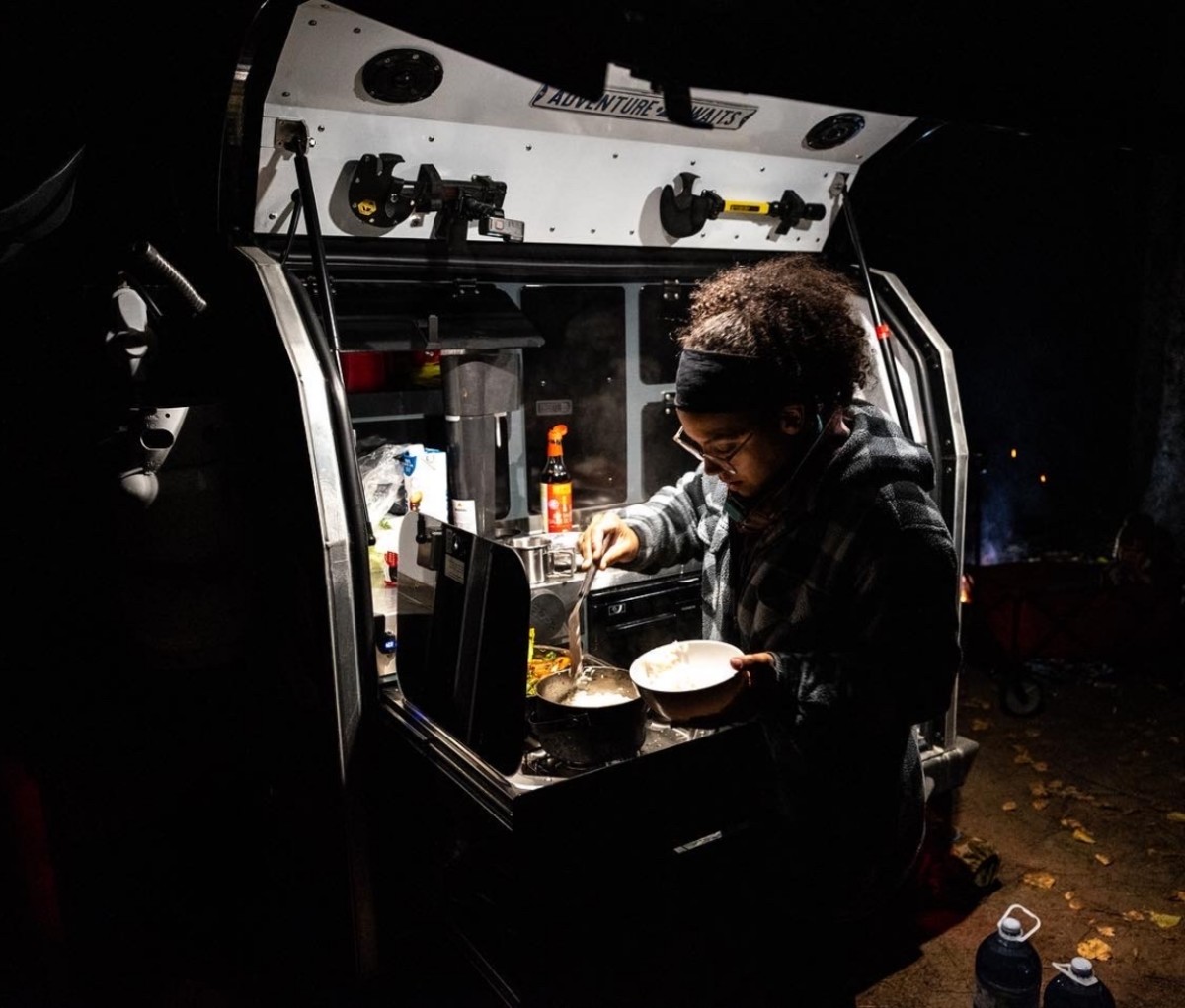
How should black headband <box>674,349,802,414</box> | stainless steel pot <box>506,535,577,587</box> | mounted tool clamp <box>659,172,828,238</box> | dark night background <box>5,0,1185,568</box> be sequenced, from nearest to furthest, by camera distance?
1. dark night background <box>5,0,1185,568</box>
2. black headband <box>674,349,802,414</box>
3. stainless steel pot <box>506,535,577,587</box>
4. mounted tool clamp <box>659,172,828,238</box>

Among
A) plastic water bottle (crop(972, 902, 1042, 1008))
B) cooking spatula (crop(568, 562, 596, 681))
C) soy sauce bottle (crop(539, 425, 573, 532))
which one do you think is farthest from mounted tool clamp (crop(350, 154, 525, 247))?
plastic water bottle (crop(972, 902, 1042, 1008))

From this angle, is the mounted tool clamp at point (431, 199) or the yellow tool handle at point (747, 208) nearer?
the mounted tool clamp at point (431, 199)

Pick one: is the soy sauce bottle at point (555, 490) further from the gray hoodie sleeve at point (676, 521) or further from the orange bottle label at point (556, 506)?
the gray hoodie sleeve at point (676, 521)

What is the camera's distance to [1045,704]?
6.53m

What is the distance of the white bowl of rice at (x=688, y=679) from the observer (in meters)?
1.98

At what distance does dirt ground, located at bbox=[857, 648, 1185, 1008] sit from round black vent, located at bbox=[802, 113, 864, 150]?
3.12 m

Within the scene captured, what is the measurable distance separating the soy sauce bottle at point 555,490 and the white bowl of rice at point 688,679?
1.67m

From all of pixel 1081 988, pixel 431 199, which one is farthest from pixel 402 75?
pixel 1081 988

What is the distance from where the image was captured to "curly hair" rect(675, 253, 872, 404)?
2.17 meters

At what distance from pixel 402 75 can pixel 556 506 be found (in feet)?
6.11

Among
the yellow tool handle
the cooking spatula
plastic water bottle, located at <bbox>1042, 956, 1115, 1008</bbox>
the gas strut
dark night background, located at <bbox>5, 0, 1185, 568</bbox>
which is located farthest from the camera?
the yellow tool handle

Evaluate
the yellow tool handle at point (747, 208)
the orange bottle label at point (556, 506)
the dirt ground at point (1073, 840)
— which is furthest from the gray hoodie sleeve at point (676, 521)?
the dirt ground at point (1073, 840)

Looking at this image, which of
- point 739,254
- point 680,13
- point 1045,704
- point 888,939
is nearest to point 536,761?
point 680,13

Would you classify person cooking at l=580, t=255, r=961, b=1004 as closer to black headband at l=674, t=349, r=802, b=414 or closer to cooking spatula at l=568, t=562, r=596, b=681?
black headband at l=674, t=349, r=802, b=414
